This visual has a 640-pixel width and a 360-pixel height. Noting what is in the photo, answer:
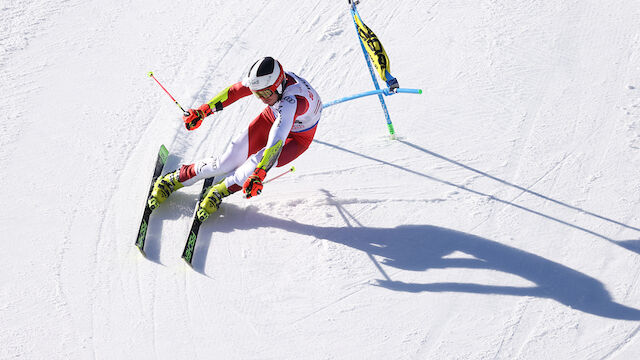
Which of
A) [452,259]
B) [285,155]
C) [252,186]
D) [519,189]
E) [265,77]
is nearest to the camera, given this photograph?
[252,186]

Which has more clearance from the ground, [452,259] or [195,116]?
[195,116]

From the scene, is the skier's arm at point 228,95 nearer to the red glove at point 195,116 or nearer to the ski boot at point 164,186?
the red glove at point 195,116

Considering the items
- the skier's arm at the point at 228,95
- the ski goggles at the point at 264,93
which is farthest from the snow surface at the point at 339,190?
the ski goggles at the point at 264,93

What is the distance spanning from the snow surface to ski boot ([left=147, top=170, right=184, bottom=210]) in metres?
0.13

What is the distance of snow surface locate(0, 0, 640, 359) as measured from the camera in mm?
5527

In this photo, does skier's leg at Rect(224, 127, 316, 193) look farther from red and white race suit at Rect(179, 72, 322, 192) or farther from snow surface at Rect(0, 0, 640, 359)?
snow surface at Rect(0, 0, 640, 359)

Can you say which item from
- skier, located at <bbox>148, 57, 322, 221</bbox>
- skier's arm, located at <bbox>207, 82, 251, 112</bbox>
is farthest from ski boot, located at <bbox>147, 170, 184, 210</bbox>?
skier's arm, located at <bbox>207, 82, 251, 112</bbox>

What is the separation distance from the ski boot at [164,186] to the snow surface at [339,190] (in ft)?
0.43

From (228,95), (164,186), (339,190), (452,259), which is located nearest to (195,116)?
(228,95)

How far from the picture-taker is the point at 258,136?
652 centimetres

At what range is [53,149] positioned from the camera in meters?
7.25

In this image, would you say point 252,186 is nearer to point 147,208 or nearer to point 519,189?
point 147,208

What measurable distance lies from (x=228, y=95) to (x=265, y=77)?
2.51 feet

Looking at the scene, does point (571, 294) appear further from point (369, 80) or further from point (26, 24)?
point (26, 24)
